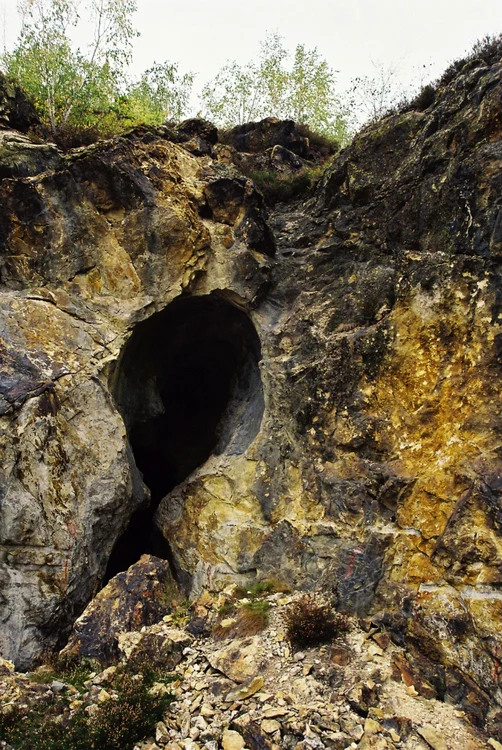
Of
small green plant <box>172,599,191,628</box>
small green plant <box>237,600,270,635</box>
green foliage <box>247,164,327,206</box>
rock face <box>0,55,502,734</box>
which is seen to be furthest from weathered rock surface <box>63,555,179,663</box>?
green foliage <box>247,164,327,206</box>

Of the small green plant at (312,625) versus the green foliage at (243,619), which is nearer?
the small green plant at (312,625)

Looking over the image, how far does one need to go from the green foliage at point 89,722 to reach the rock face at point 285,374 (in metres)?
2.44

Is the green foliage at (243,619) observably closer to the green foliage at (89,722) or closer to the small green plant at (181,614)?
the small green plant at (181,614)

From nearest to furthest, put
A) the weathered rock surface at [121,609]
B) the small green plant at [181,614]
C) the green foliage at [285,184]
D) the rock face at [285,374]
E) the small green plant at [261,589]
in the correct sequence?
the rock face at [285,374], the weathered rock surface at [121,609], the small green plant at [181,614], the small green plant at [261,589], the green foliage at [285,184]

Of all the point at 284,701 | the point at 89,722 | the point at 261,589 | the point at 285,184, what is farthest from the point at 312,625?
the point at 285,184

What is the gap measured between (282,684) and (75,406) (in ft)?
20.8

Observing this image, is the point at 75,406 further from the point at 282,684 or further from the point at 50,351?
the point at 282,684

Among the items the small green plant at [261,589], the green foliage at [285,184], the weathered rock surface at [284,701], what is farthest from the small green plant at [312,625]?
the green foliage at [285,184]

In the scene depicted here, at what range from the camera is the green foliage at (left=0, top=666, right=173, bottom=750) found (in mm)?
5840

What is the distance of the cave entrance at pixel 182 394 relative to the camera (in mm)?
11578

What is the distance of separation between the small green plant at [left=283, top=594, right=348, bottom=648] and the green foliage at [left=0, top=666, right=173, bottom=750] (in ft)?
6.80

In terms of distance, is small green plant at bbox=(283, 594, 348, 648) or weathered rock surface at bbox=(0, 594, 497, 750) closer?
weathered rock surface at bbox=(0, 594, 497, 750)

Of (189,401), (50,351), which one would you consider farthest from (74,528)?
(189,401)

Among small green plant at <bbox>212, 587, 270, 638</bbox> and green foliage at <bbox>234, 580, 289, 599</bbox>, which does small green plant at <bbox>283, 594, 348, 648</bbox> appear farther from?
green foliage at <bbox>234, 580, 289, 599</bbox>
